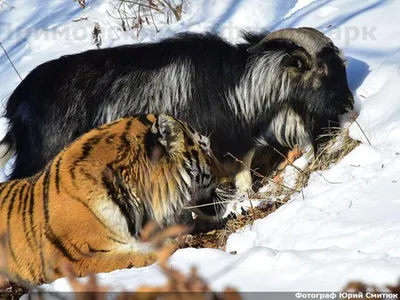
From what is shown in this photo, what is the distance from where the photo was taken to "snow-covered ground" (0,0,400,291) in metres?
3.11

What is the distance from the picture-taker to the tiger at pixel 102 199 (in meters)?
4.59

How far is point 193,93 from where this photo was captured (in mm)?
6492

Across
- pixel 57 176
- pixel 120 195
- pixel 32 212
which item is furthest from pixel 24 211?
pixel 120 195

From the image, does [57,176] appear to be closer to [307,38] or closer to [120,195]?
[120,195]

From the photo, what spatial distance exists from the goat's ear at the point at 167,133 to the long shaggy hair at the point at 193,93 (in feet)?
4.94

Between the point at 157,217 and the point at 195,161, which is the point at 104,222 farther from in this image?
the point at 195,161

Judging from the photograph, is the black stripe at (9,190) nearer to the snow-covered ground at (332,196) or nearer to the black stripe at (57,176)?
the black stripe at (57,176)

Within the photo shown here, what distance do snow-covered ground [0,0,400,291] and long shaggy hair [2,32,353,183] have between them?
0.51 meters

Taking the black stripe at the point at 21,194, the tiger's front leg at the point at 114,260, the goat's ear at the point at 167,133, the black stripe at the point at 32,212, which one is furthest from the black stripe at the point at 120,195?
the black stripe at the point at 21,194

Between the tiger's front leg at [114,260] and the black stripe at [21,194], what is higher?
the black stripe at [21,194]

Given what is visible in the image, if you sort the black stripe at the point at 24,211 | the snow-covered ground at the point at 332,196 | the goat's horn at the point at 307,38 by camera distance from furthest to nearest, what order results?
the goat's horn at the point at 307,38
the black stripe at the point at 24,211
the snow-covered ground at the point at 332,196

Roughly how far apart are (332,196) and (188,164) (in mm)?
1032

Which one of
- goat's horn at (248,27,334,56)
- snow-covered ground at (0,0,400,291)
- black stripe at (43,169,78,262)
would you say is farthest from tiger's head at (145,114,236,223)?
goat's horn at (248,27,334,56)

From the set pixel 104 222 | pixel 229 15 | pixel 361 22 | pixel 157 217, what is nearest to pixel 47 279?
pixel 104 222
